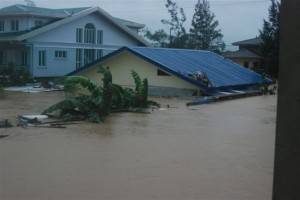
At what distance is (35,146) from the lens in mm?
8883

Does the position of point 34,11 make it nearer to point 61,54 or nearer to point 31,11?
point 31,11

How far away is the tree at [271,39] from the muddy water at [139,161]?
28.5 metres

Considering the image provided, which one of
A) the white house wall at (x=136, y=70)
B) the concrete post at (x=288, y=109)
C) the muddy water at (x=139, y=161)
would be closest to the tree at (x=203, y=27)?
the white house wall at (x=136, y=70)

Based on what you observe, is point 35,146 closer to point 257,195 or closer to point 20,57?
point 257,195

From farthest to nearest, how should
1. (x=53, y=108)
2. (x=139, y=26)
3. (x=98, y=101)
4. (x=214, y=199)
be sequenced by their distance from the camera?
1. (x=139, y=26)
2. (x=98, y=101)
3. (x=53, y=108)
4. (x=214, y=199)

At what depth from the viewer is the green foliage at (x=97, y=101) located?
13844 millimetres

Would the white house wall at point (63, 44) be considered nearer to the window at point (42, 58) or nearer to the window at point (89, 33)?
the window at point (42, 58)

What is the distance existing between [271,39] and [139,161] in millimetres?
37908

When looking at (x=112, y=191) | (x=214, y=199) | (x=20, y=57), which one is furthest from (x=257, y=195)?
(x=20, y=57)

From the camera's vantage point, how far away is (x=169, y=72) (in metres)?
24.7

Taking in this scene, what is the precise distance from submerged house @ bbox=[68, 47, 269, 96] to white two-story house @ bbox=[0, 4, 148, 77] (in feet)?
18.2

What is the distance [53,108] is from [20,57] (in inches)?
825

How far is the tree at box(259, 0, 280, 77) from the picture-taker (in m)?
41.0

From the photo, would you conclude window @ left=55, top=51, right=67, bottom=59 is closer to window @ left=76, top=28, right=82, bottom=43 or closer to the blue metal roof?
window @ left=76, top=28, right=82, bottom=43
